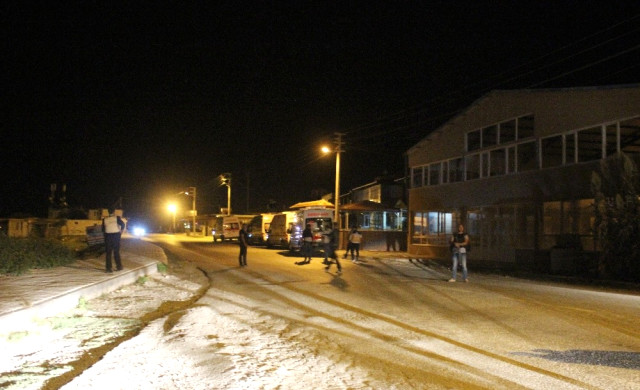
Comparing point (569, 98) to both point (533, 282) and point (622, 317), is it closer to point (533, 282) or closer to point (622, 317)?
point (533, 282)

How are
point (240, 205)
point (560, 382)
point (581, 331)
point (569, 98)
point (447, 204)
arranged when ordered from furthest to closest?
point (240, 205) < point (447, 204) < point (569, 98) < point (581, 331) < point (560, 382)

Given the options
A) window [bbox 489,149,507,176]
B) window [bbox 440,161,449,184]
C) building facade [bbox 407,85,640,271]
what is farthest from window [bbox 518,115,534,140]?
window [bbox 440,161,449,184]

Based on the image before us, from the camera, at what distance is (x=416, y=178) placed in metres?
33.9

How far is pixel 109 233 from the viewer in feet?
44.9

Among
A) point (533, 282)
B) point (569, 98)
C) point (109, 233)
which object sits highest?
point (569, 98)

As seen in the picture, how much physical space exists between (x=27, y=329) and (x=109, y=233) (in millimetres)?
6207

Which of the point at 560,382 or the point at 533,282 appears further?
the point at 533,282

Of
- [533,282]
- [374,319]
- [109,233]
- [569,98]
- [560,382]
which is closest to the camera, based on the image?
[560,382]

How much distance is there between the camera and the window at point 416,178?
33.6m

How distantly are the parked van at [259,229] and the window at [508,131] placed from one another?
17766 mm

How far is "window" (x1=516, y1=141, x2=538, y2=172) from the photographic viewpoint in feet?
79.3

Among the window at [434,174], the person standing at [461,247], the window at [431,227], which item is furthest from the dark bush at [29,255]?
the window at [434,174]

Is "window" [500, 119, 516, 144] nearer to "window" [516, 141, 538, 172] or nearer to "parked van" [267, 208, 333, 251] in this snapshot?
Result: "window" [516, 141, 538, 172]

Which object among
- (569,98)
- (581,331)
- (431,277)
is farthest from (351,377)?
(569,98)
